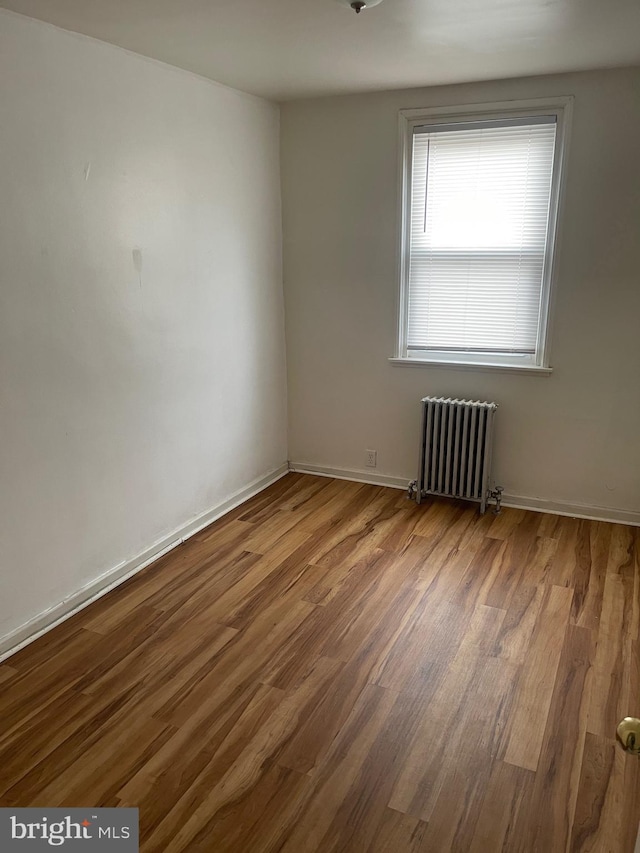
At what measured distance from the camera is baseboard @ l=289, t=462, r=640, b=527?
12.1 feet

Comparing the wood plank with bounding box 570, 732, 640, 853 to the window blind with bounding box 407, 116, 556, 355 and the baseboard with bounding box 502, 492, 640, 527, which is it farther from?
the window blind with bounding box 407, 116, 556, 355

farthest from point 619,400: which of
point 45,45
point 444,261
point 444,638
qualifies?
point 45,45

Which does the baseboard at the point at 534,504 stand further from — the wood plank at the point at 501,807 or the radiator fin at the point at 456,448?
the wood plank at the point at 501,807

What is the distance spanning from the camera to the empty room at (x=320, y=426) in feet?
6.41

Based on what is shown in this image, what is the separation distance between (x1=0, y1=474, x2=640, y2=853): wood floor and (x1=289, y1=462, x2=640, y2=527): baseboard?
22 cm

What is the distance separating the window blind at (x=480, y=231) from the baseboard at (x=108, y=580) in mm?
1732

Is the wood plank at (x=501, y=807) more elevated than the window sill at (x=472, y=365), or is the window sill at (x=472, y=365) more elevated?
the window sill at (x=472, y=365)

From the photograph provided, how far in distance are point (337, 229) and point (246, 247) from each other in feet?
2.05

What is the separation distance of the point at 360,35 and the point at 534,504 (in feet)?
9.20

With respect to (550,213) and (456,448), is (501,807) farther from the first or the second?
(550,213)

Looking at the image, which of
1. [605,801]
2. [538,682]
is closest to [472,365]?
[538,682]

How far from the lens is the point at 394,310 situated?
13.0 ft

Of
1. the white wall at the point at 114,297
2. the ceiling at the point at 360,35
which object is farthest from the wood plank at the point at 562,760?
the ceiling at the point at 360,35

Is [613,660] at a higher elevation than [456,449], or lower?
lower
